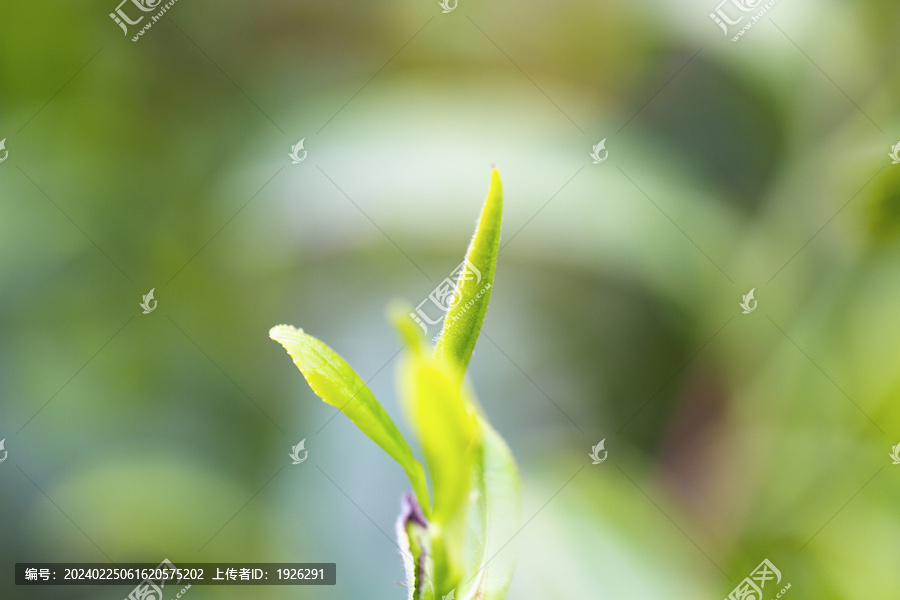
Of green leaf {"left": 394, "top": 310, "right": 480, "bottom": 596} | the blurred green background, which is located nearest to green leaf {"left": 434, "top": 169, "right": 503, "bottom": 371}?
green leaf {"left": 394, "top": 310, "right": 480, "bottom": 596}

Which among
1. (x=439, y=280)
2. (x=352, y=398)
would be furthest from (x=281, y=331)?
(x=439, y=280)

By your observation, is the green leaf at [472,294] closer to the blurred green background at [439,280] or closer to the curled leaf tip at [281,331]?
the curled leaf tip at [281,331]

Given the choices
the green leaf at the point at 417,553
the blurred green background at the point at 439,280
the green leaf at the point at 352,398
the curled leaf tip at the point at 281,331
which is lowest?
the green leaf at the point at 417,553

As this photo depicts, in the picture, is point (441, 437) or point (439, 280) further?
point (439, 280)

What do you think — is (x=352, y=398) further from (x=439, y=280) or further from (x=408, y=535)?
(x=439, y=280)

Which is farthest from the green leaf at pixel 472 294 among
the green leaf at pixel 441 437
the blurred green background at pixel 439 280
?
the blurred green background at pixel 439 280

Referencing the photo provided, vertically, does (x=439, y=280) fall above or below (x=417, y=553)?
above
